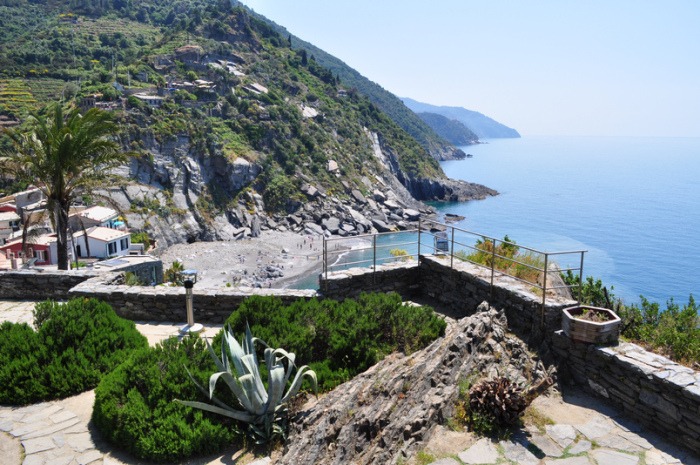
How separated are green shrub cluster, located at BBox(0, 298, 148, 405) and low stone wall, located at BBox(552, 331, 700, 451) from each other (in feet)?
21.8

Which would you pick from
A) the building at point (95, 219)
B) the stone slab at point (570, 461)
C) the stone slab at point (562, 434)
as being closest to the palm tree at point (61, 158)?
the stone slab at point (562, 434)

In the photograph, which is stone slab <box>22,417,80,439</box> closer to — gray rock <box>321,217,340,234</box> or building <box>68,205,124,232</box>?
building <box>68,205,124,232</box>

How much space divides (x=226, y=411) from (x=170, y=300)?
474cm

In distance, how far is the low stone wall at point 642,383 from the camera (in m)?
4.33

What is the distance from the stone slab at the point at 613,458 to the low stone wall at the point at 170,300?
5.53 metres

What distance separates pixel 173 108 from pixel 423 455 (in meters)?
68.5

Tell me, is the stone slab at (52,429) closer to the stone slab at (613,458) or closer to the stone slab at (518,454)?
the stone slab at (518,454)

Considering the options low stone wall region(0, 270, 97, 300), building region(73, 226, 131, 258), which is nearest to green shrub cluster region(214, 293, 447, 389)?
low stone wall region(0, 270, 97, 300)

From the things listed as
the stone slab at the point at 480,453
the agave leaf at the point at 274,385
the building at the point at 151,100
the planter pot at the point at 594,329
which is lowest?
the stone slab at the point at 480,453

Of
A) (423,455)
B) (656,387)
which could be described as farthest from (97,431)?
(656,387)

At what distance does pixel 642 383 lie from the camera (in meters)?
4.77

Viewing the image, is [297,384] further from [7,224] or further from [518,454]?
[7,224]

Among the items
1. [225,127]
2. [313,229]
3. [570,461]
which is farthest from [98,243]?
[225,127]

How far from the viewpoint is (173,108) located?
6322cm
